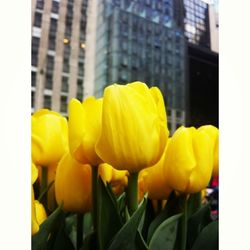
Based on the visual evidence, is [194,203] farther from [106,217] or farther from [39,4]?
[39,4]

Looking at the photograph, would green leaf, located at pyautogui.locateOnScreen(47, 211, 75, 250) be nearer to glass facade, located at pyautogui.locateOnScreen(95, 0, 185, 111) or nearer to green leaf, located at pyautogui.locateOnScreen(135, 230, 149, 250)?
green leaf, located at pyautogui.locateOnScreen(135, 230, 149, 250)

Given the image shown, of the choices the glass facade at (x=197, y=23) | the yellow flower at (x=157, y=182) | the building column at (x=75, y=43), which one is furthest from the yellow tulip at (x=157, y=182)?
the glass facade at (x=197, y=23)

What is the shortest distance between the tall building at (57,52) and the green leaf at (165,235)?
0.19 m

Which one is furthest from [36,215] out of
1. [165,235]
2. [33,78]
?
[33,78]

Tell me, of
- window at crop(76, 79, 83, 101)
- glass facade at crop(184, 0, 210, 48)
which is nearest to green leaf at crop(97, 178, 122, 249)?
window at crop(76, 79, 83, 101)

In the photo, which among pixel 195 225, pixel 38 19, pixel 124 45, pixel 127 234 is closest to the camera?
pixel 127 234

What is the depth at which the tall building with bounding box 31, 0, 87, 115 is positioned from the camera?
1.55 ft

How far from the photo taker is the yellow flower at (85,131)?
1.00 feet

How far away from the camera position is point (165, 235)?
33 centimetres

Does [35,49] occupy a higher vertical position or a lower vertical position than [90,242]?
higher

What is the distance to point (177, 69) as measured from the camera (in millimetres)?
646

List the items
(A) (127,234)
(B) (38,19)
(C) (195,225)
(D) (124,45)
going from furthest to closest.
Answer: (D) (124,45)
(B) (38,19)
(C) (195,225)
(A) (127,234)

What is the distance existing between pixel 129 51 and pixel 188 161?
0.30 m

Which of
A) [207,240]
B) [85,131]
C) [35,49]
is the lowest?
[207,240]
